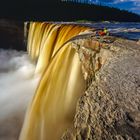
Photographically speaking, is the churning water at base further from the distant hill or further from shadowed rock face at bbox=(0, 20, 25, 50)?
the distant hill

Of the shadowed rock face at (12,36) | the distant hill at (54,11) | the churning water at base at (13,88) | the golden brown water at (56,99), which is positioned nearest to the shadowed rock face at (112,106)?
the golden brown water at (56,99)

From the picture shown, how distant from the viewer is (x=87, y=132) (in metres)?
2.98

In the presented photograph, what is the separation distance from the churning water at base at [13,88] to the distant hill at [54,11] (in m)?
11.1

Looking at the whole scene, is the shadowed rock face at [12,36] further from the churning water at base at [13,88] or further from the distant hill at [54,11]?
the distant hill at [54,11]

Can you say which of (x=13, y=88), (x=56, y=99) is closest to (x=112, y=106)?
(x=56, y=99)

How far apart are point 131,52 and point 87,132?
9.99 ft

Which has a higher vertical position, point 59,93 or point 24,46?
point 59,93

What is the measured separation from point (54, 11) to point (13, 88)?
2874 cm

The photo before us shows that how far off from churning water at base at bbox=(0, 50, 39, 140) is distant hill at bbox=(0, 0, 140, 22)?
1107cm

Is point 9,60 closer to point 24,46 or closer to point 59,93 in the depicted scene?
point 24,46

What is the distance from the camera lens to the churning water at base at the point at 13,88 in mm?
10079

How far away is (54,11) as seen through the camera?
135ft

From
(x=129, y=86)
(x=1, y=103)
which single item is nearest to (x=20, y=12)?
(x=1, y=103)

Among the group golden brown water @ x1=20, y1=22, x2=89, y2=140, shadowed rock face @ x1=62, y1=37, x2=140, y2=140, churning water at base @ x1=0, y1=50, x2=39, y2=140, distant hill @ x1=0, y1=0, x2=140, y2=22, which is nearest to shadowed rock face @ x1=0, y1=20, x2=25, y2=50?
churning water at base @ x1=0, y1=50, x2=39, y2=140
